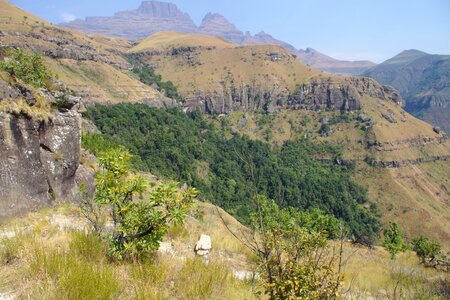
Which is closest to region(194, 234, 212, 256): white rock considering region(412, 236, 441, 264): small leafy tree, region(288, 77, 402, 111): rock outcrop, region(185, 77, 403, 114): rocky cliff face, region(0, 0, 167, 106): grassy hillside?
region(412, 236, 441, 264): small leafy tree

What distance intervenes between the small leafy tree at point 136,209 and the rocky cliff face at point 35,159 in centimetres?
634

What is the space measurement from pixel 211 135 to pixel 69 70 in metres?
58.7

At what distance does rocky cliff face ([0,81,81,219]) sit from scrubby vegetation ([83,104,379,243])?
2646 inches

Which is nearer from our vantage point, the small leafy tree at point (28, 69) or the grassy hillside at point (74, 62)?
the small leafy tree at point (28, 69)

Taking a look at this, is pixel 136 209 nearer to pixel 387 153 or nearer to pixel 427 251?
pixel 427 251

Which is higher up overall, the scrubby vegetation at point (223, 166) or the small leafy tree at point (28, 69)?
the small leafy tree at point (28, 69)

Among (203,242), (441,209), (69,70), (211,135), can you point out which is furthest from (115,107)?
(441,209)

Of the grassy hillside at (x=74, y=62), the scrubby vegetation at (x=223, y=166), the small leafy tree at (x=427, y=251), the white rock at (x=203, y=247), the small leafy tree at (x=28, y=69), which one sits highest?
the grassy hillside at (x=74, y=62)

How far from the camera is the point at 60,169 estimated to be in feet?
44.3

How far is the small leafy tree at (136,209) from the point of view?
5406 mm

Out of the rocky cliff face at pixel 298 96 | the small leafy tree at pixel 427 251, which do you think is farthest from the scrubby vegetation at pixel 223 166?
the small leafy tree at pixel 427 251

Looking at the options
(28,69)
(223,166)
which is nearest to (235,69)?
(223,166)

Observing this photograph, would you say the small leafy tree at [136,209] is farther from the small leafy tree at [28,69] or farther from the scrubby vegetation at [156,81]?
the scrubby vegetation at [156,81]

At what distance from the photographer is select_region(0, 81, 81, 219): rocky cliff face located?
34.2 ft
